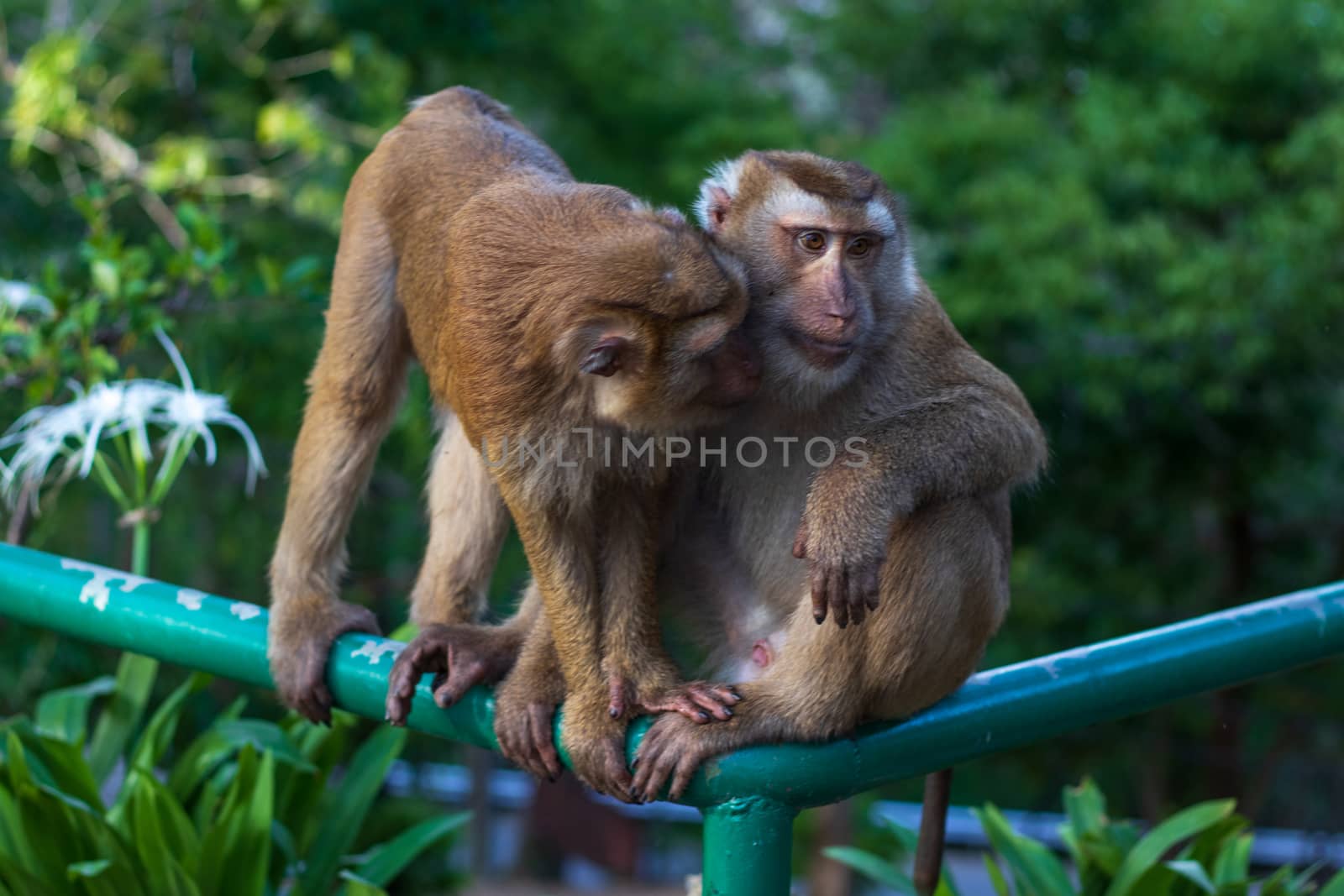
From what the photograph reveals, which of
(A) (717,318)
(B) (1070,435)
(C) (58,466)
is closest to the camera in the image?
(A) (717,318)

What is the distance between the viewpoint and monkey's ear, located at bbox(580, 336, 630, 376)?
2.35 meters

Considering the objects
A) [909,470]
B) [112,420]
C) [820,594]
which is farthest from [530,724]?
[112,420]

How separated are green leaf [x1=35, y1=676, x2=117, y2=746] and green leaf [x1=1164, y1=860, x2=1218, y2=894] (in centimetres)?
253

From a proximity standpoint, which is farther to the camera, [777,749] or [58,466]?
[58,466]

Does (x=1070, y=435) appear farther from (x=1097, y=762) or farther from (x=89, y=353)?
(x=89, y=353)

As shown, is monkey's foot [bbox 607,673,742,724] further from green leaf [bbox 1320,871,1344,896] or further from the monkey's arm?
green leaf [bbox 1320,871,1344,896]

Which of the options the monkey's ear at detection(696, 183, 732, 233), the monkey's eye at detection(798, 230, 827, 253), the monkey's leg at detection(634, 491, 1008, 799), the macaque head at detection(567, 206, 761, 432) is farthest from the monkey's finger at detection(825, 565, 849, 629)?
the monkey's ear at detection(696, 183, 732, 233)

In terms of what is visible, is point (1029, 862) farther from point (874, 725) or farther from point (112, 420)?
point (112, 420)

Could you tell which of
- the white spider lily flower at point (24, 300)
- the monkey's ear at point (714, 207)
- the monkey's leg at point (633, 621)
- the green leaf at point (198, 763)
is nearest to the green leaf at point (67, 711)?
the green leaf at point (198, 763)

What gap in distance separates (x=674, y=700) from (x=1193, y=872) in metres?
1.40

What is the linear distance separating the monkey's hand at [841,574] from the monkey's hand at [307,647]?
3.40 ft

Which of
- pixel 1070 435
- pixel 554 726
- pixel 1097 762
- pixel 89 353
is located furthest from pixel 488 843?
pixel 554 726

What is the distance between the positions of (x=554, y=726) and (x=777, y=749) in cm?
63

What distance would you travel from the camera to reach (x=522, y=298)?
2.43 meters
